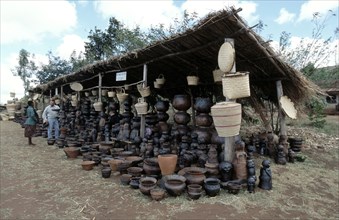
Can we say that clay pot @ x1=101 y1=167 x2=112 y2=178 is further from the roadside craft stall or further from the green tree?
the green tree

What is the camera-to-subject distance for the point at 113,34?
17.4 metres

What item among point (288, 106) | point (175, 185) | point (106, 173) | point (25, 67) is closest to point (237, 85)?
point (175, 185)

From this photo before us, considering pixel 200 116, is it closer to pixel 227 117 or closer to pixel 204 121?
pixel 204 121

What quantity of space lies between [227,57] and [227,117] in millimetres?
935

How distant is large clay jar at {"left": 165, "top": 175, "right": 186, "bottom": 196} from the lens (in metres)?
3.67

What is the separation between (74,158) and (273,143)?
4.54 m

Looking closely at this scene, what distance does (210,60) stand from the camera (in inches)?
219

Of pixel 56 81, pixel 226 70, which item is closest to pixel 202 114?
pixel 226 70

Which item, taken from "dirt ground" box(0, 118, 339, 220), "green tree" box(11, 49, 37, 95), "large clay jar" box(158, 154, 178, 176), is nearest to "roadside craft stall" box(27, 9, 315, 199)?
"large clay jar" box(158, 154, 178, 176)

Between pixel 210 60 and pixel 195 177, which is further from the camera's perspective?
pixel 210 60

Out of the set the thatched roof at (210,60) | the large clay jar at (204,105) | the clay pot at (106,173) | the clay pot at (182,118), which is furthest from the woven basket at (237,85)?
the clay pot at (106,173)

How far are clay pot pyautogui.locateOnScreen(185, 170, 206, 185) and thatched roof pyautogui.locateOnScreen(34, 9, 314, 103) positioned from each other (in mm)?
2069

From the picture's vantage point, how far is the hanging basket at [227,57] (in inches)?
157

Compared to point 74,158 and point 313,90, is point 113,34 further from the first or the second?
point 313,90
